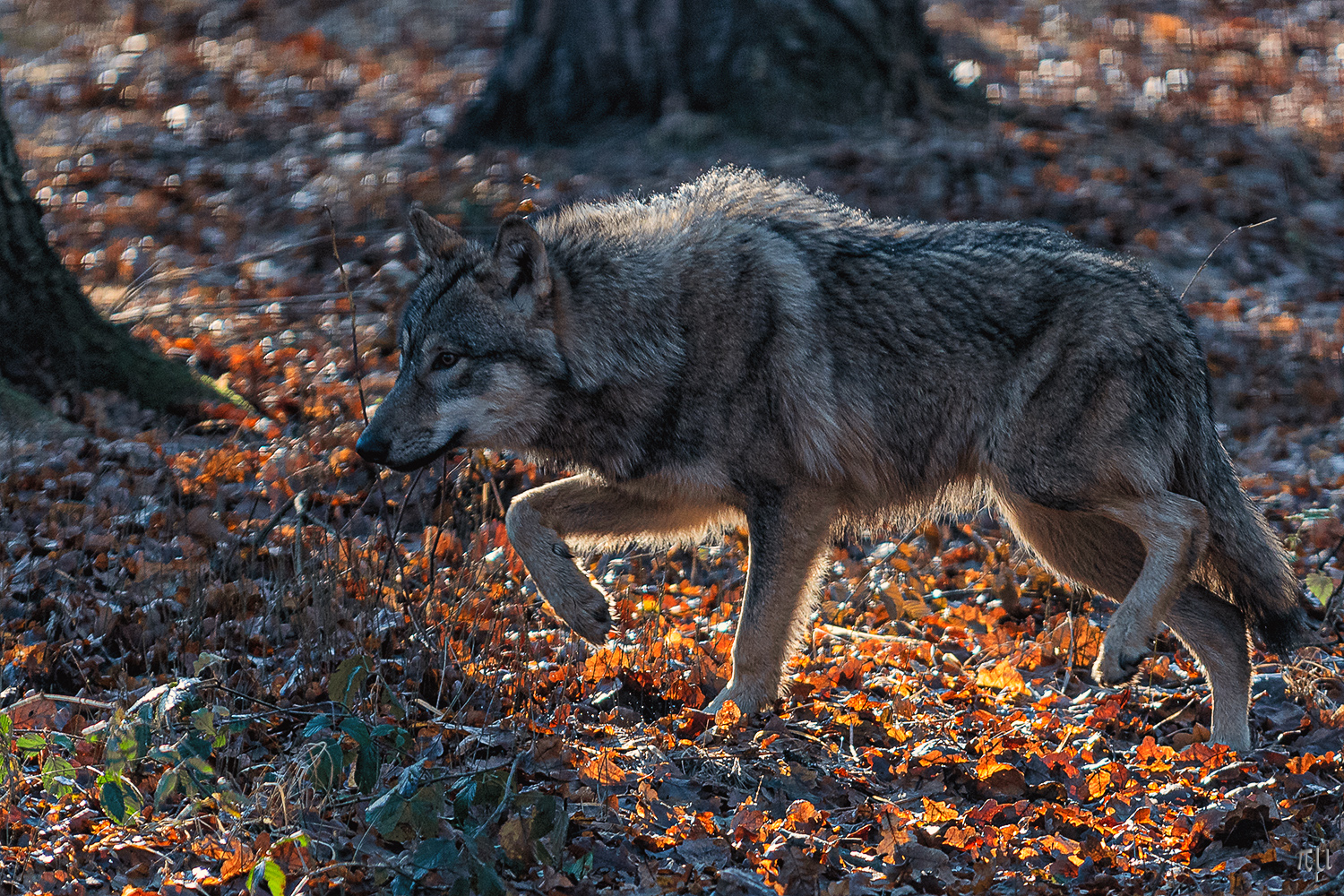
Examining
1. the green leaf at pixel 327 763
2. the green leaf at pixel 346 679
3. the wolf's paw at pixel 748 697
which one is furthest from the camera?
the wolf's paw at pixel 748 697

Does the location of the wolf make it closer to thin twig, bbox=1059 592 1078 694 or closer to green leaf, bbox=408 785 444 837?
thin twig, bbox=1059 592 1078 694

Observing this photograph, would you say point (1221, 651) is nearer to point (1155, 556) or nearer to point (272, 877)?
point (1155, 556)

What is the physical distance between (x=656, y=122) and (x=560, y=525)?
21.1ft

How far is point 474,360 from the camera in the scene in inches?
205

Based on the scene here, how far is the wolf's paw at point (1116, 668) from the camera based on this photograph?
4.89 metres

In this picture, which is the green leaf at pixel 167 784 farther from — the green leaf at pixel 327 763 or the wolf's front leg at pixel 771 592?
the wolf's front leg at pixel 771 592

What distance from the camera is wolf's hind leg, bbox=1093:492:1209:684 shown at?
498 cm

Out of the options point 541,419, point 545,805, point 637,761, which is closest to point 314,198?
point 541,419

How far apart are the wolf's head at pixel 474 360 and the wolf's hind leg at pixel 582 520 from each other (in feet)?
1.57

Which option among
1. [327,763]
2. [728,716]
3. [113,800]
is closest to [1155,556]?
[728,716]

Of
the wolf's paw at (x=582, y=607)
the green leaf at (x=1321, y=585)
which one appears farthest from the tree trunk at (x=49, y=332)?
the green leaf at (x=1321, y=585)

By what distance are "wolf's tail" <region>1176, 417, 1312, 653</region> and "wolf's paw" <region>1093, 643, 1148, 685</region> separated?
0.69 m

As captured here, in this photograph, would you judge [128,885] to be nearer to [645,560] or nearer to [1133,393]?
[645,560]

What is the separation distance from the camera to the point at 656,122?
11.1 meters
